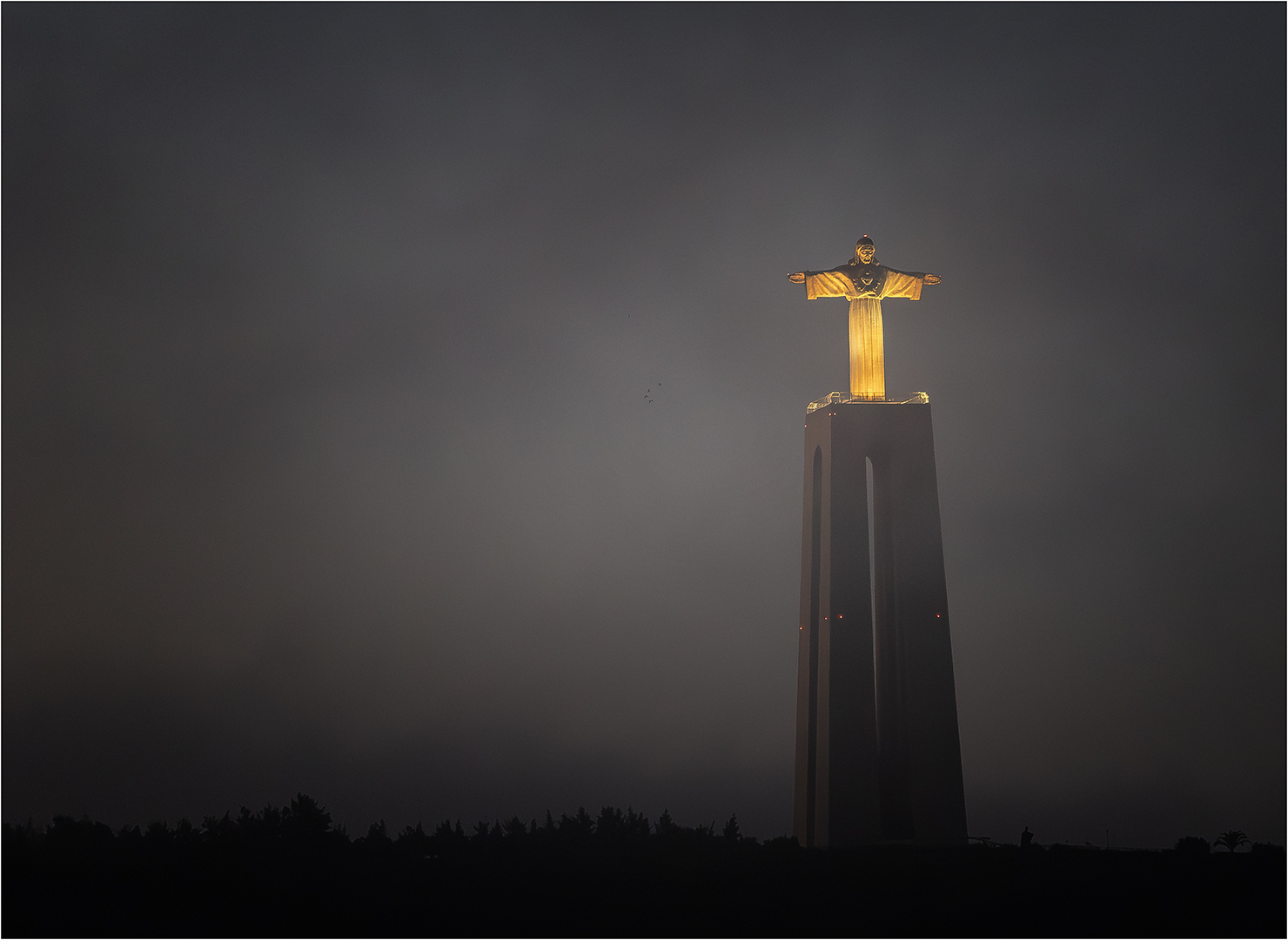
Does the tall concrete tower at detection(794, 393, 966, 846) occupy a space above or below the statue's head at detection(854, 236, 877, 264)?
below

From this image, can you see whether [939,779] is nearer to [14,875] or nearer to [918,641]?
[918,641]

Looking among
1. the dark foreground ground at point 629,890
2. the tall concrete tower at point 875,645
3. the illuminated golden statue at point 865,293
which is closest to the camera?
the dark foreground ground at point 629,890

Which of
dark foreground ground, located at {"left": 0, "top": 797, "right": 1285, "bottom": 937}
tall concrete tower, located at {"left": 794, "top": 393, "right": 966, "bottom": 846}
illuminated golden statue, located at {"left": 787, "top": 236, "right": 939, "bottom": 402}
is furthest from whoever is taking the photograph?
illuminated golden statue, located at {"left": 787, "top": 236, "right": 939, "bottom": 402}

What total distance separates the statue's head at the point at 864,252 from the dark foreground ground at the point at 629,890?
1801cm

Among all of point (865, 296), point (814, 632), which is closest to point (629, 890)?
point (814, 632)

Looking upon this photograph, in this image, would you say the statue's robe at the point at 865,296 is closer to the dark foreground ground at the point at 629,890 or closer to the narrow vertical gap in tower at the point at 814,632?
the narrow vertical gap in tower at the point at 814,632

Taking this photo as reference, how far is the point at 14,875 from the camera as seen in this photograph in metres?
35.8

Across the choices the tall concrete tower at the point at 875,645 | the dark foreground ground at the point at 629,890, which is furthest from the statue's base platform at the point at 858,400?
the dark foreground ground at the point at 629,890

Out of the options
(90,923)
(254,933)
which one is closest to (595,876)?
(254,933)

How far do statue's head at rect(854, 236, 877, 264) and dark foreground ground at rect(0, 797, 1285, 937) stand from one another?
18.0 m

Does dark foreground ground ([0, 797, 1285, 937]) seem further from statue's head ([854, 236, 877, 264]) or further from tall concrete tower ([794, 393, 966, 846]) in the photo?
statue's head ([854, 236, 877, 264])

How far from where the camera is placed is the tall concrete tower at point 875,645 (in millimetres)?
40469

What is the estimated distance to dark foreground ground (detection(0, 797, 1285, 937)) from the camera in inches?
1276

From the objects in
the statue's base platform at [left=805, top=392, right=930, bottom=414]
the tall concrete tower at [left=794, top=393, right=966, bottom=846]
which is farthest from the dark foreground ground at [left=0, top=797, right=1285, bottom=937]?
the statue's base platform at [left=805, top=392, right=930, bottom=414]
